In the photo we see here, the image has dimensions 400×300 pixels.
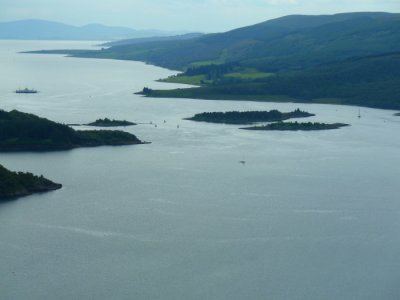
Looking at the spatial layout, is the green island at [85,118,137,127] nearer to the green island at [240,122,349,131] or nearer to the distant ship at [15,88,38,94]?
the green island at [240,122,349,131]

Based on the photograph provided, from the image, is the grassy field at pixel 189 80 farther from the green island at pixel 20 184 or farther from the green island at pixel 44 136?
the green island at pixel 20 184

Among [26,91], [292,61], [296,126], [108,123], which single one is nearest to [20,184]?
[108,123]

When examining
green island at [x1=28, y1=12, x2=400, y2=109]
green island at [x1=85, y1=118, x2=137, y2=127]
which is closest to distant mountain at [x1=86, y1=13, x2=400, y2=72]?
green island at [x1=28, y1=12, x2=400, y2=109]

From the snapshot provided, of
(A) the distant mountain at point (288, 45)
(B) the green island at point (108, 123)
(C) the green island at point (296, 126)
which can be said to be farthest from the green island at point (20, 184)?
(A) the distant mountain at point (288, 45)

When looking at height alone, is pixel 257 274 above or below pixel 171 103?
below

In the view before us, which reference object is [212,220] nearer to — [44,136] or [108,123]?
[44,136]

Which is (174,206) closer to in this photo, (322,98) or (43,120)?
(43,120)

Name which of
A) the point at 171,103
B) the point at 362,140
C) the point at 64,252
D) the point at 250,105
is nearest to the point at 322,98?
the point at 250,105
